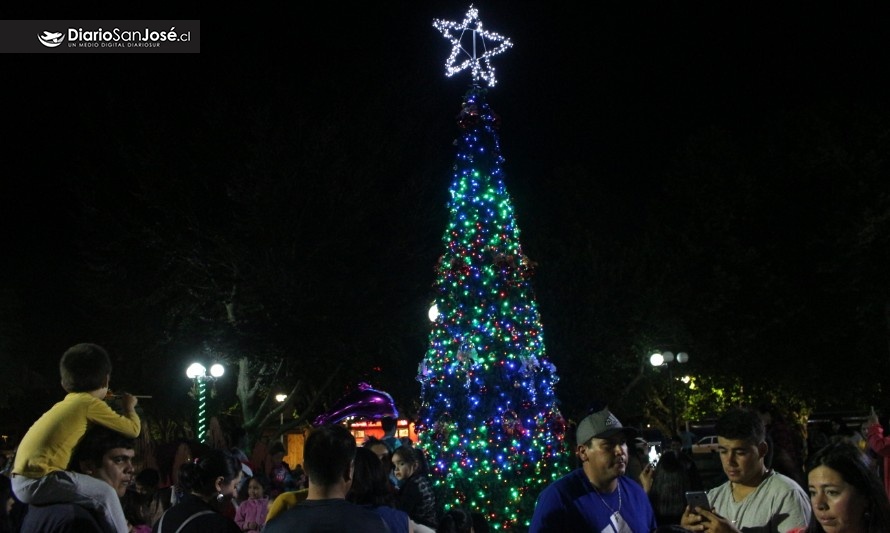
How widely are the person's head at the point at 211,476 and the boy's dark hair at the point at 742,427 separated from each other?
9.08ft

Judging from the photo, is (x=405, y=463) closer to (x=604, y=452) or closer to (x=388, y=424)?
(x=604, y=452)

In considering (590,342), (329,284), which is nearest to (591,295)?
(590,342)

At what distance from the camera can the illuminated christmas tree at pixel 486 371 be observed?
13.5m

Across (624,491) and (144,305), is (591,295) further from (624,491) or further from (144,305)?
(624,491)

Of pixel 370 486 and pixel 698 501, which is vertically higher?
pixel 370 486

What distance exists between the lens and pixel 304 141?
2262cm

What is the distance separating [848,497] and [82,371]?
10.9ft

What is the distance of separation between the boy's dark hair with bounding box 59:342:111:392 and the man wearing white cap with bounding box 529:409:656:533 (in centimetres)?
230

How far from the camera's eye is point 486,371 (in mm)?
13719

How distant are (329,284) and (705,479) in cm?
1054

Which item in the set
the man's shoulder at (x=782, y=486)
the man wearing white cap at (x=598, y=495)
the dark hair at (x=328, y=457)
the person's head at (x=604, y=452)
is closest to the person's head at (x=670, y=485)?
the man wearing white cap at (x=598, y=495)

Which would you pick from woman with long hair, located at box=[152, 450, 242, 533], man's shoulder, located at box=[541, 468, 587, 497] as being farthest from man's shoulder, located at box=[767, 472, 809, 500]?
woman with long hair, located at box=[152, 450, 242, 533]

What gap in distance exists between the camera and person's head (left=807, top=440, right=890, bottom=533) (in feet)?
10.2

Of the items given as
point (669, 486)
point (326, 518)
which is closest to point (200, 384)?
point (669, 486)
